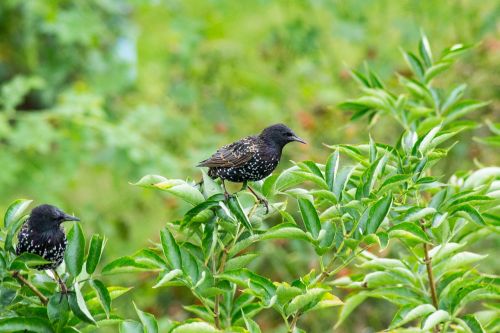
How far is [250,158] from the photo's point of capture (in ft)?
9.71

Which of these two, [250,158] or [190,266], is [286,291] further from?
[250,158]

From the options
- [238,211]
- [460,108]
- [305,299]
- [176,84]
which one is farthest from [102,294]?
[176,84]

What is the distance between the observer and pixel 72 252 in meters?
2.40

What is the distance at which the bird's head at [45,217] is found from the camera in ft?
8.84

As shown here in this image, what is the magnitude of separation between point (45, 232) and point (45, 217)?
1.9 inches

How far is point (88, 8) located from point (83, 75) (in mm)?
900

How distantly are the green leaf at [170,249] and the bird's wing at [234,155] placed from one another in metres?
0.64

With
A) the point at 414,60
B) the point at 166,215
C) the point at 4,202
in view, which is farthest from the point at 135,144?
the point at 414,60

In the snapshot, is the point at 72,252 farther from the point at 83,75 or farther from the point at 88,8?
the point at 83,75

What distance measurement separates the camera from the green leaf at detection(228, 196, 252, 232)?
2.33 metres

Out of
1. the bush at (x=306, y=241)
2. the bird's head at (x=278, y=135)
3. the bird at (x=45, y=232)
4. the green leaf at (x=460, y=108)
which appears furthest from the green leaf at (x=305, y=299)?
the green leaf at (x=460, y=108)

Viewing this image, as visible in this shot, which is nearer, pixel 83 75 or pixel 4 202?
pixel 4 202

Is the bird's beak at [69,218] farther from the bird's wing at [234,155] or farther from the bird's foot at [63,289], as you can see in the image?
the bird's wing at [234,155]

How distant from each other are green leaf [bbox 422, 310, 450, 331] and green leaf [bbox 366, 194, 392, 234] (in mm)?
327
